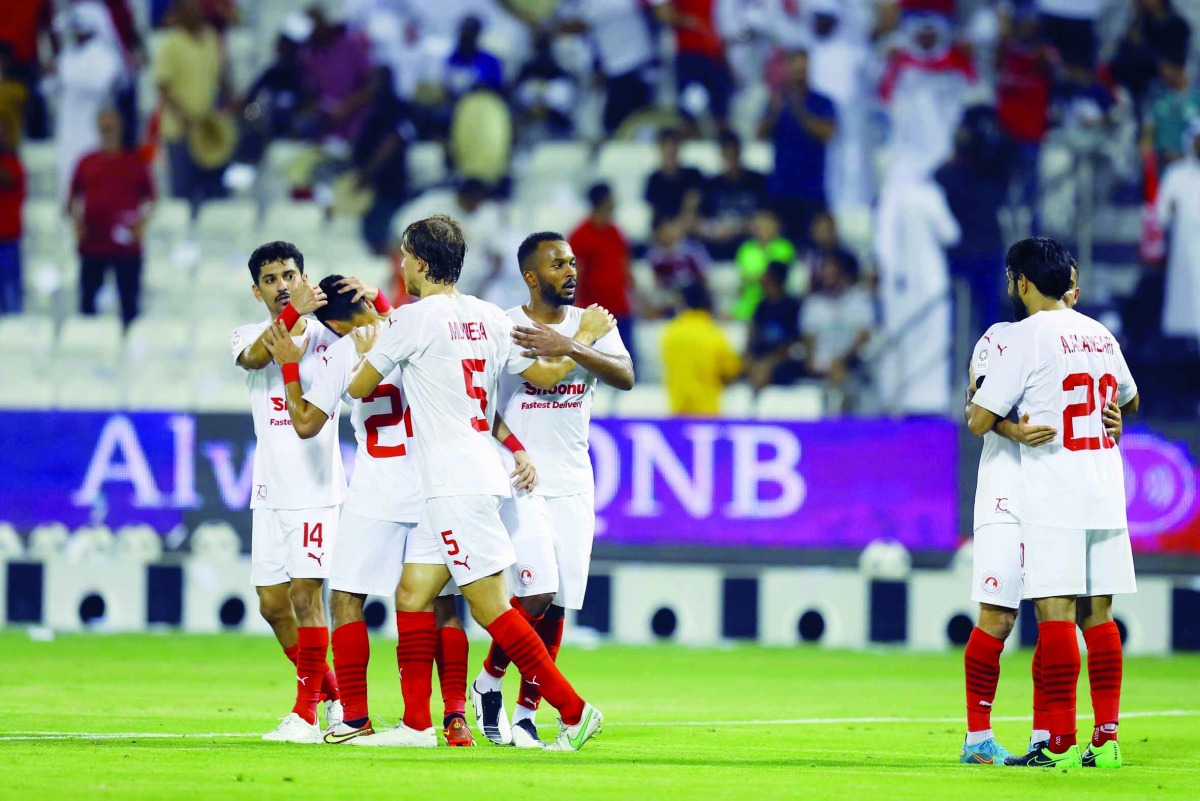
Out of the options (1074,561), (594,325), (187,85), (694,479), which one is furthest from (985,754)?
(187,85)

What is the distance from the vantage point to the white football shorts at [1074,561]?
26.4 ft

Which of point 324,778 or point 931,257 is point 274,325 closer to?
point 324,778

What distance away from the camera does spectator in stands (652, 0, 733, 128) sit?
20.6 m

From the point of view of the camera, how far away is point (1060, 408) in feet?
26.6

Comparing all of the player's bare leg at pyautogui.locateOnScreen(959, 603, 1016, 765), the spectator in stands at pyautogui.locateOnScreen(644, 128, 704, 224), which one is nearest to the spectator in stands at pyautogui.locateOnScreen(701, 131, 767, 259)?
the spectator in stands at pyautogui.locateOnScreen(644, 128, 704, 224)

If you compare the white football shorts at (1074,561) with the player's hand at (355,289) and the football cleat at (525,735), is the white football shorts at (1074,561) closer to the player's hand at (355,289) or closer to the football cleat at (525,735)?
the football cleat at (525,735)

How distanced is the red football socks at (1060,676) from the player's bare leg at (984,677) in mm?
187

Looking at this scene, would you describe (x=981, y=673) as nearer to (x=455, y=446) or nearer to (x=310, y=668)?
(x=455, y=446)

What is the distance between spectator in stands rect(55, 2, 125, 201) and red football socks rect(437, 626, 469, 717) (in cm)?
1311

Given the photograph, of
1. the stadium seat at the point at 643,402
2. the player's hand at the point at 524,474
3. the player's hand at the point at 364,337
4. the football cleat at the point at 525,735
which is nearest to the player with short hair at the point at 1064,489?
the player's hand at the point at 524,474

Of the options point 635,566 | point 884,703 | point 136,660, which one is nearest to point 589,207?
point 635,566

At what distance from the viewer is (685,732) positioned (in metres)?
9.57

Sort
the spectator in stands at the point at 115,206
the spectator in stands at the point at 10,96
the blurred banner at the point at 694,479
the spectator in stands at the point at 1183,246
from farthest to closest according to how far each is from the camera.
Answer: the spectator in stands at the point at 10,96 < the spectator in stands at the point at 115,206 < the spectator in stands at the point at 1183,246 < the blurred banner at the point at 694,479

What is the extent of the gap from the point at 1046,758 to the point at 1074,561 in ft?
2.68
